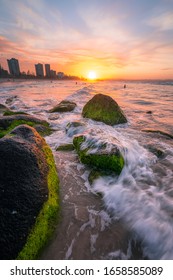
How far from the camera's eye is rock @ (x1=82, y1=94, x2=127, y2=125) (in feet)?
25.9

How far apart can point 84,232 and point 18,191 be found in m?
1.18

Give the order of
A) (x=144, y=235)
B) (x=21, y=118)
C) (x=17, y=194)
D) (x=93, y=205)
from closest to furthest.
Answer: (x=17, y=194)
(x=144, y=235)
(x=93, y=205)
(x=21, y=118)

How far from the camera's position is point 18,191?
236 cm

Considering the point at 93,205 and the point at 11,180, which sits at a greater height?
the point at 11,180

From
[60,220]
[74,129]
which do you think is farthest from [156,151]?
[60,220]

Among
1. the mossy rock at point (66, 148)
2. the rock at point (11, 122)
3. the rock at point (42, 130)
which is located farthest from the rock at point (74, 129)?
the rock at point (11, 122)

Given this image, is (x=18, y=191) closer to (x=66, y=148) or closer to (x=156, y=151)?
(x=66, y=148)

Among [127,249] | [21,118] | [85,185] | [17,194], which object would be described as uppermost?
[21,118]

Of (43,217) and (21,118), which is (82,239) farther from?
(21,118)

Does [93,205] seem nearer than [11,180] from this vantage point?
No

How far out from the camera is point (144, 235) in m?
2.57
